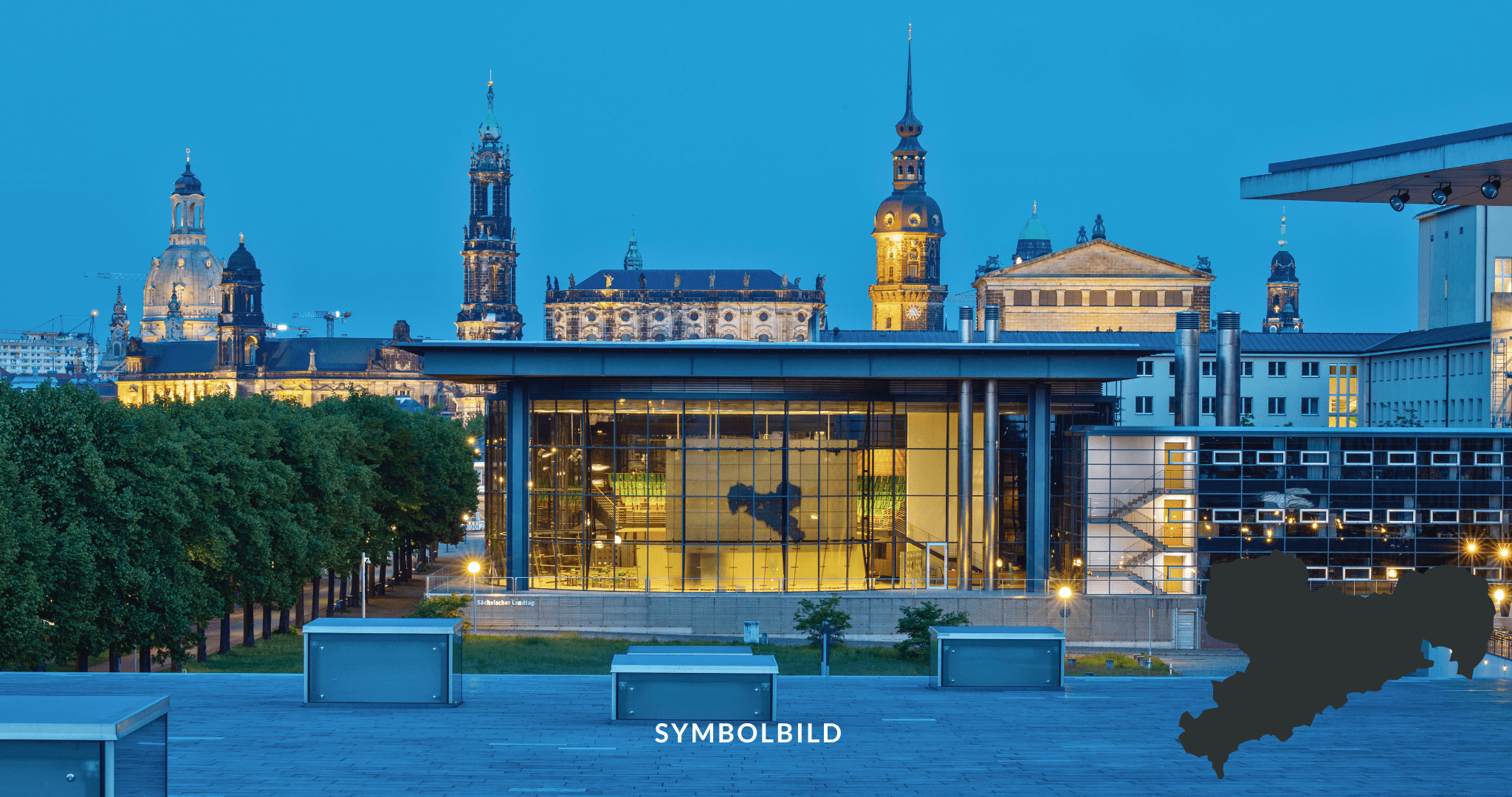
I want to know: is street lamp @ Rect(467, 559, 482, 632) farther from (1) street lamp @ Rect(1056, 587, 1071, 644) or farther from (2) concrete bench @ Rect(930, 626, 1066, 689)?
(2) concrete bench @ Rect(930, 626, 1066, 689)

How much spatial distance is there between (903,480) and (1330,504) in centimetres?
1597

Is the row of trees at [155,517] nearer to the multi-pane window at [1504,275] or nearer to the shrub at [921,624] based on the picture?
the shrub at [921,624]

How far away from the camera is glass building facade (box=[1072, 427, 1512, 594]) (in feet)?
177

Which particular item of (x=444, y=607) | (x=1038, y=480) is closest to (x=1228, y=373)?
(x=1038, y=480)

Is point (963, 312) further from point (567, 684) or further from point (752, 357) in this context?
point (567, 684)

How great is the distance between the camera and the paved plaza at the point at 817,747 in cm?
1777

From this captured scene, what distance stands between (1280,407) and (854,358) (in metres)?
49.7

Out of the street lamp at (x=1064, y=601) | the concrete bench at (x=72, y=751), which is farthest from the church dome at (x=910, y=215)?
the concrete bench at (x=72, y=751)

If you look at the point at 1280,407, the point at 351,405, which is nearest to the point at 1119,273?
the point at 1280,407

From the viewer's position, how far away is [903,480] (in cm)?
5706

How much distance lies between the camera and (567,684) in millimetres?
25641

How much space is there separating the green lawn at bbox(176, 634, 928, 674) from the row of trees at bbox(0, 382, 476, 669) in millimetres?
1949

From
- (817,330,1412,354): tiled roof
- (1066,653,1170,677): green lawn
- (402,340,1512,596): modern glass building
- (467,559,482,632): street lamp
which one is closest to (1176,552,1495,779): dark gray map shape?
(1066,653,1170,677): green lawn

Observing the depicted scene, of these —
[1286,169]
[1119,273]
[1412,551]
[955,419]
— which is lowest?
[1412,551]
